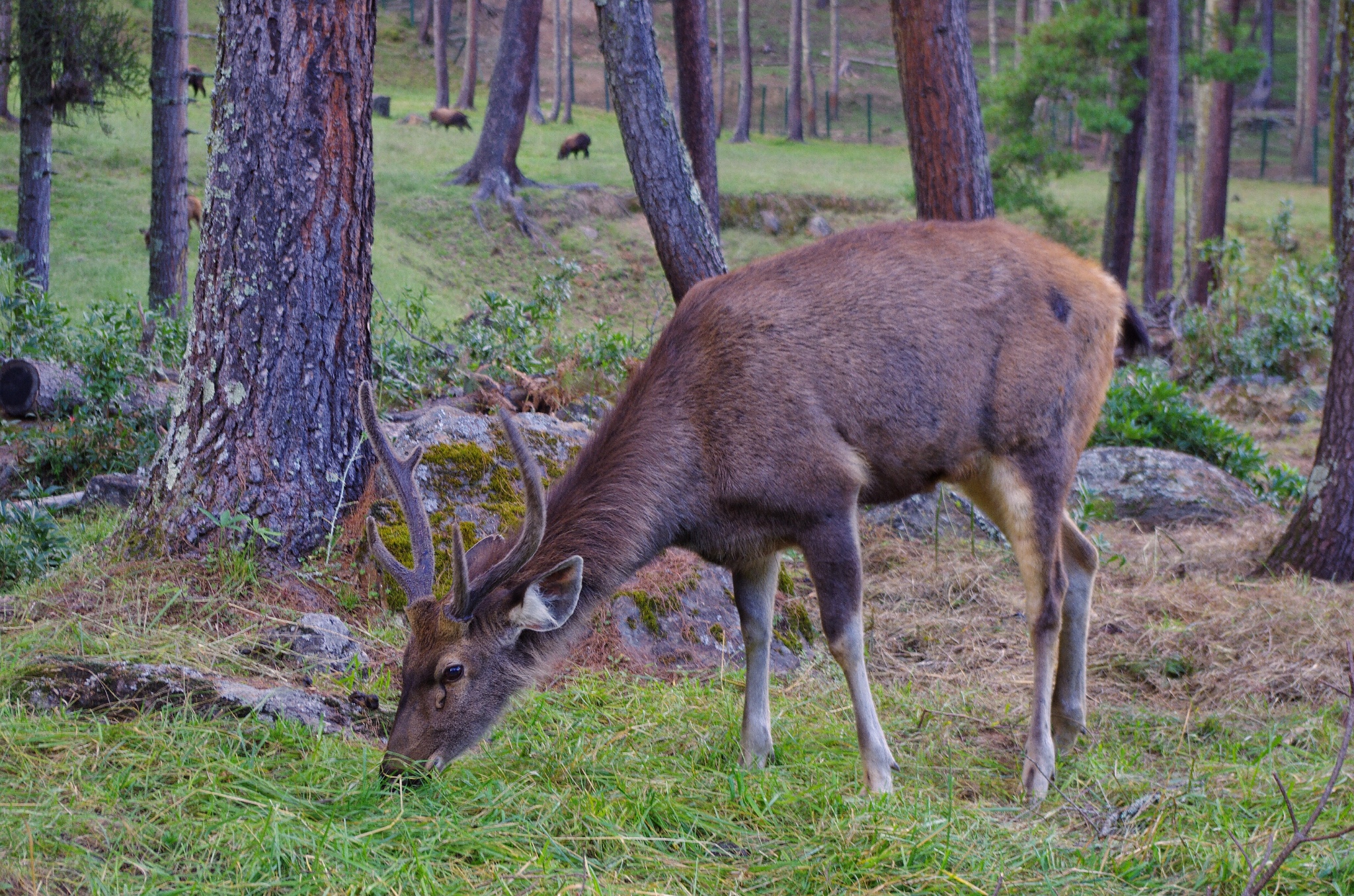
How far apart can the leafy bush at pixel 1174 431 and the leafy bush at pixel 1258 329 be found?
4834 millimetres

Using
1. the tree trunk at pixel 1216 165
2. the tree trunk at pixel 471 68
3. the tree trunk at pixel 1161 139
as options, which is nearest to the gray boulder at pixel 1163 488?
the tree trunk at pixel 1161 139

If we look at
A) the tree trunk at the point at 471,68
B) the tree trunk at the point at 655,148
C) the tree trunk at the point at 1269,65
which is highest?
the tree trunk at the point at 1269,65

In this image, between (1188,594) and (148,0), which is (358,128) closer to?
(1188,594)

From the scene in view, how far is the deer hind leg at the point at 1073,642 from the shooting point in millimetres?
4953

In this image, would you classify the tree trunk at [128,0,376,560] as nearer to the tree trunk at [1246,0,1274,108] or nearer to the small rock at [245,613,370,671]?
the small rock at [245,613,370,671]

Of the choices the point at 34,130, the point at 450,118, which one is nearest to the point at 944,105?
the point at 34,130

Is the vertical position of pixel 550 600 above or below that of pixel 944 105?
below

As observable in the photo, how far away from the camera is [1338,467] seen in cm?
664

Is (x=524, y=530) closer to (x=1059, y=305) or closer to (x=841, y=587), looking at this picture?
(x=841, y=587)

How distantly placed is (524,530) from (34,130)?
40.3 feet

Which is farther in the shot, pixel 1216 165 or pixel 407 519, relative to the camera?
pixel 1216 165

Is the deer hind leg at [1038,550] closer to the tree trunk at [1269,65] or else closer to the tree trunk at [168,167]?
the tree trunk at [168,167]

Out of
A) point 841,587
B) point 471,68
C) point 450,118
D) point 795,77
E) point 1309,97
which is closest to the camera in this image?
point 841,587

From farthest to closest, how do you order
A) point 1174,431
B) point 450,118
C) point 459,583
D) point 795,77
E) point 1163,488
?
point 795,77, point 450,118, point 1174,431, point 1163,488, point 459,583
